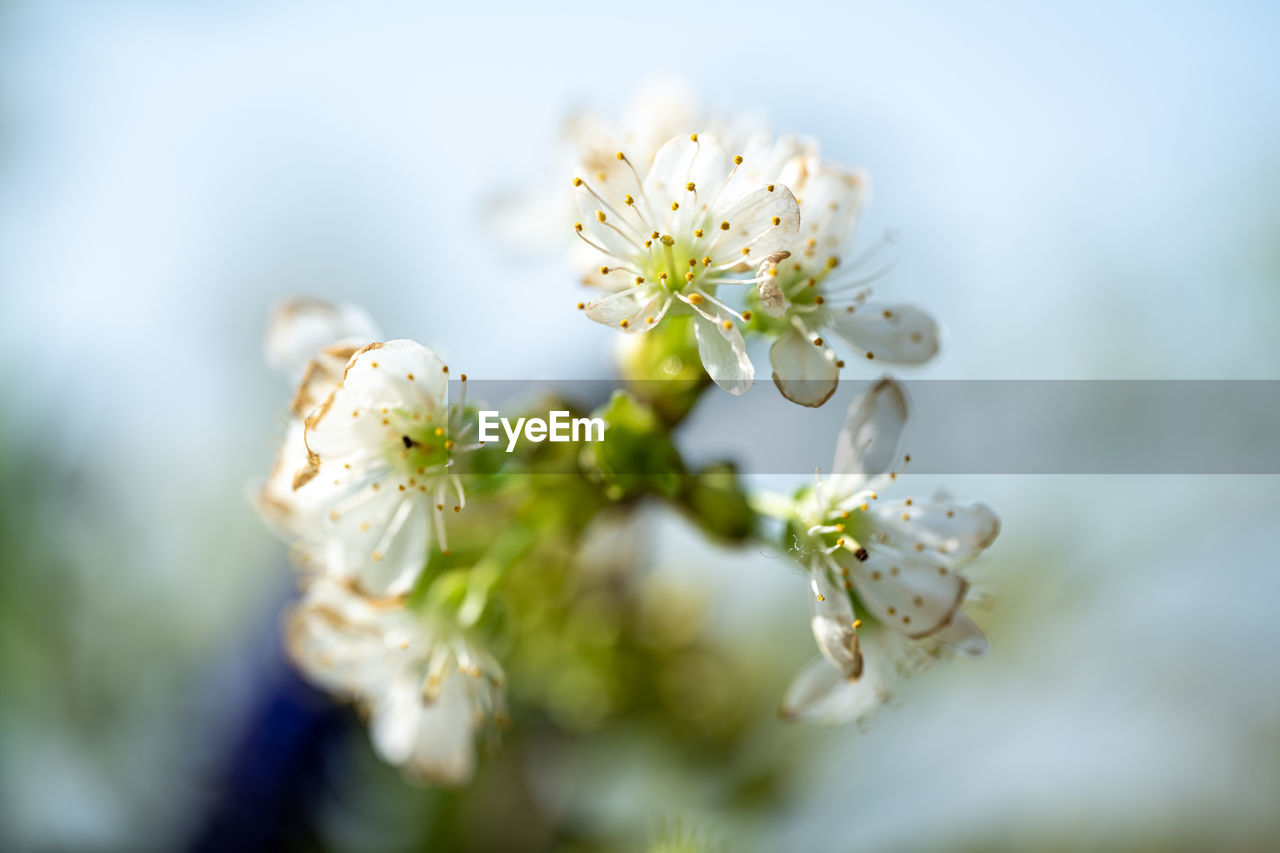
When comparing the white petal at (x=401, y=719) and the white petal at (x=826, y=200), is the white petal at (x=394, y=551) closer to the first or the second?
the white petal at (x=401, y=719)

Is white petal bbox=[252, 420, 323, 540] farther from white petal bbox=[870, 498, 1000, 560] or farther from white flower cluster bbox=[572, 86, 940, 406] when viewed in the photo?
white petal bbox=[870, 498, 1000, 560]

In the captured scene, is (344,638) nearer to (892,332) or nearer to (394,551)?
(394,551)

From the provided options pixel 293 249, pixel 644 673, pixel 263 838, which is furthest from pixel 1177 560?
pixel 293 249

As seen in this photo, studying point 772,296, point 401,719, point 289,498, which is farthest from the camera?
point 401,719

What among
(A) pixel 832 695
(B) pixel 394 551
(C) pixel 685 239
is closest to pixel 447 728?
(B) pixel 394 551

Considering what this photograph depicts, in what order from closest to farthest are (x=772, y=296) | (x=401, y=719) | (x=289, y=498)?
(x=772, y=296)
(x=289, y=498)
(x=401, y=719)

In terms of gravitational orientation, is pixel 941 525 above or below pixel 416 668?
above

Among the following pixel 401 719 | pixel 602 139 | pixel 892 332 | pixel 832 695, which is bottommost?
pixel 401 719

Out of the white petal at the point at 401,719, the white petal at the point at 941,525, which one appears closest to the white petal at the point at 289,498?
the white petal at the point at 401,719
